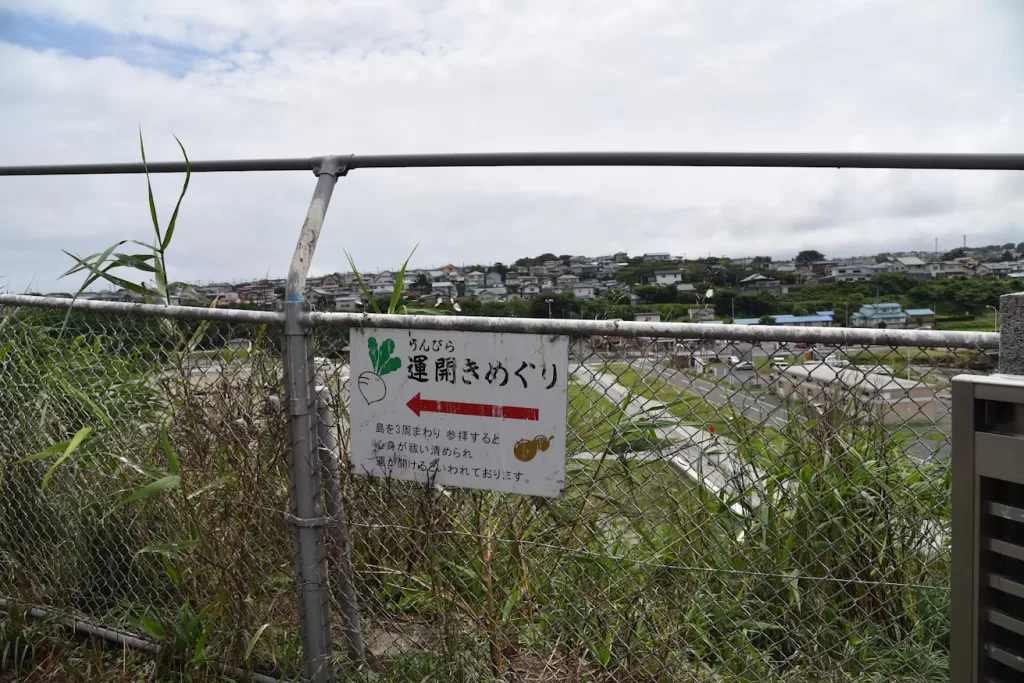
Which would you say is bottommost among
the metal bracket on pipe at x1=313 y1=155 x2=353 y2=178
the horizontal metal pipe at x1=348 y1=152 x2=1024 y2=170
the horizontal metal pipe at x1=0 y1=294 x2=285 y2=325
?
the horizontal metal pipe at x1=0 y1=294 x2=285 y2=325

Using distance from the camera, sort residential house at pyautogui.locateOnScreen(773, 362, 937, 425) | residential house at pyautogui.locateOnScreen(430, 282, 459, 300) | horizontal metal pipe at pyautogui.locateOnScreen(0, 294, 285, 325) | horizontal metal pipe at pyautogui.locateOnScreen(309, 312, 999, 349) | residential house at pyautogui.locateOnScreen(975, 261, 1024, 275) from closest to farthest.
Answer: horizontal metal pipe at pyautogui.locateOnScreen(309, 312, 999, 349) < residential house at pyautogui.locateOnScreen(773, 362, 937, 425) < residential house at pyautogui.locateOnScreen(975, 261, 1024, 275) < horizontal metal pipe at pyautogui.locateOnScreen(0, 294, 285, 325) < residential house at pyautogui.locateOnScreen(430, 282, 459, 300)

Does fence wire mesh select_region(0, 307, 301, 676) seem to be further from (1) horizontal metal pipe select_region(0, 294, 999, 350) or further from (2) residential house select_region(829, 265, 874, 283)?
(2) residential house select_region(829, 265, 874, 283)

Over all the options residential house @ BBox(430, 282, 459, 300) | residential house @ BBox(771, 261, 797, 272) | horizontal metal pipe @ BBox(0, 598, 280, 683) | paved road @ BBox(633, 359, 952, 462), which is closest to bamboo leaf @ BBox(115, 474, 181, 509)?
horizontal metal pipe @ BBox(0, 598, 280, 683)

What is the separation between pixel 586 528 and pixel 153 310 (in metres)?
1.85

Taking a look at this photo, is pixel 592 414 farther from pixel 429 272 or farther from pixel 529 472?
pixel 429 272

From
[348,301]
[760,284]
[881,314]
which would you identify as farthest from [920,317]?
[348,301]

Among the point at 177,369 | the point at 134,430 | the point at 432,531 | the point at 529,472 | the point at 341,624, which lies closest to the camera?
the point at 529,472

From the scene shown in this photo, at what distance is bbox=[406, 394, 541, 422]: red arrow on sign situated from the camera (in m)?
2.17

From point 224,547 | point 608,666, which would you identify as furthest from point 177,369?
point 608,666

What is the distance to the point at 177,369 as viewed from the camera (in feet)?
9.21

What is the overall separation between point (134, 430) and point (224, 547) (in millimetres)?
823

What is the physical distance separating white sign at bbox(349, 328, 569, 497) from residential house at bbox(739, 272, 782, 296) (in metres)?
0.66

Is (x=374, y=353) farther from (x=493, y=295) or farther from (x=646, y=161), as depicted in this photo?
(x=646, y=161)

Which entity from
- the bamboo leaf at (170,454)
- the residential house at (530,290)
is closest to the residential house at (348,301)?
the residential house at (530,290)
